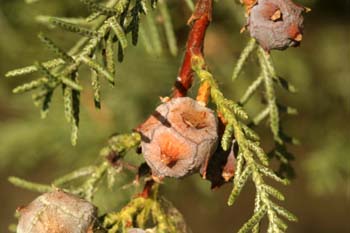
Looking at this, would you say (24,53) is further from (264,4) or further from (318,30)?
(264,4)

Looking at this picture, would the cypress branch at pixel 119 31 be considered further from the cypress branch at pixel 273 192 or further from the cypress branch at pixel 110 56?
the cypress branch at pixel 273 192

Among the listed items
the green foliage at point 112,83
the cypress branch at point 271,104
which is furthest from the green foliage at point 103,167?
the cypress branch at point 271,104

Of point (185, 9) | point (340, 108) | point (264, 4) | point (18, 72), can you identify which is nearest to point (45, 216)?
point (18, 72)

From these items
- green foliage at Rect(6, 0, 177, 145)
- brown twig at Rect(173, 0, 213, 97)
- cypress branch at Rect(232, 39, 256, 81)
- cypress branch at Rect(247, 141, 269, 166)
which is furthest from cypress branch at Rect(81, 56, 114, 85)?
cypress branch at Rect(232, 39, 256, 81)

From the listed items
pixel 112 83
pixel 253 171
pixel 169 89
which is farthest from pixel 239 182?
pixel 169 89

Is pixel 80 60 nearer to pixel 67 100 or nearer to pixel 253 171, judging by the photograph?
pixel 67 100

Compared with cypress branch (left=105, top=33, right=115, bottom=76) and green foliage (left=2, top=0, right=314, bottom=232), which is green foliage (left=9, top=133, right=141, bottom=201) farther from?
cypress branch (left=105, top=33, right=115, bottom=76)

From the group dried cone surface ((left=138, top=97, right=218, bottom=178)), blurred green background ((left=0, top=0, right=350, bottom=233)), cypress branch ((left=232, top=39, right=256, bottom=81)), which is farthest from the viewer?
blurred green background ((left=0, top=0, right=350, bottom=233))
